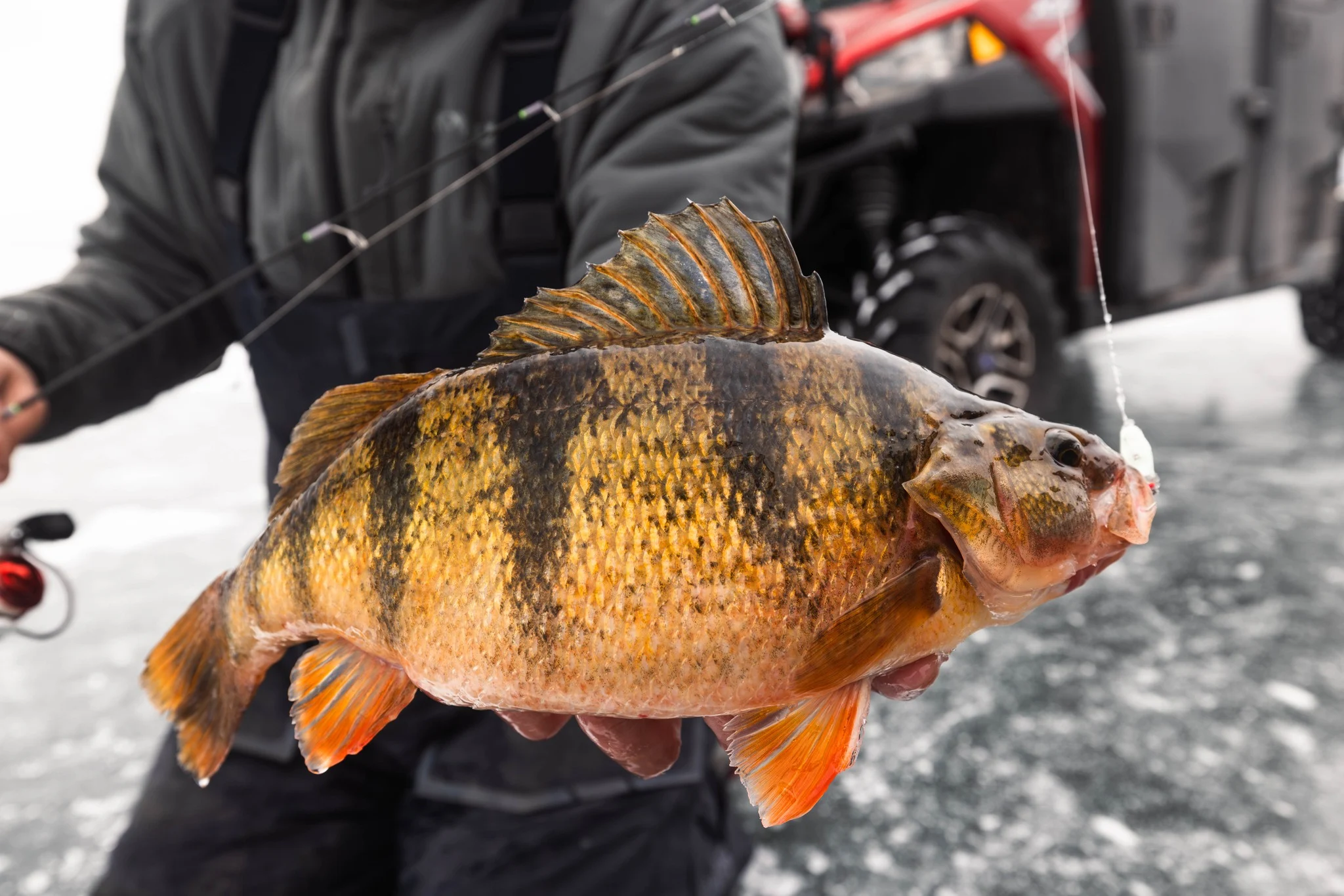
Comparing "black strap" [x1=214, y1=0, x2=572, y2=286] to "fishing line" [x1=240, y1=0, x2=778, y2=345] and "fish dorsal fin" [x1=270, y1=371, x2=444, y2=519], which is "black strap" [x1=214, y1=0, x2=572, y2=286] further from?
"fish dorsal fin" [x1=270, y1=371, x2=444, y2=519]

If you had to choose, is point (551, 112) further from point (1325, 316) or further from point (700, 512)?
point (1325, 316)

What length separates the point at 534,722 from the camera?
962mm

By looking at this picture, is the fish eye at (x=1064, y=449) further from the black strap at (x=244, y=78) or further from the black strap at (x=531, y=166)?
the black strap at (x=244, y=78)

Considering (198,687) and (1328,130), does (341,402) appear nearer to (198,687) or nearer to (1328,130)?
(198,687)

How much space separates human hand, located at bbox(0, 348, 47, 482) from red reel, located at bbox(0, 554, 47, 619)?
0.15m

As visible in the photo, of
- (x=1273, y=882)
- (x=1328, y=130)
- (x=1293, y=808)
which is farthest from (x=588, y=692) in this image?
(x=1328, y=130)

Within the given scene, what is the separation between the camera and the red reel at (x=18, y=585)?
1.29 metres

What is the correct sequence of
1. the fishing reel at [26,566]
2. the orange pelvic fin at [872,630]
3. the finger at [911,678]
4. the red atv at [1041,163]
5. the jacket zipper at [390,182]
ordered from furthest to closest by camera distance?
1. the red atv at [1041,163]
2. the jacket zipper at [390,182]
3. the fishing reel at [26,566]
4. the finger at [911,678]
5. the orange pelvic fin at [872,630]

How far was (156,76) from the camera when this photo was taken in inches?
69.2

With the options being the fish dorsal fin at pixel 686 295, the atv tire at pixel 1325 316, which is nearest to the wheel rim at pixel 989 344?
the fish dorsal fin at pixel 686 295

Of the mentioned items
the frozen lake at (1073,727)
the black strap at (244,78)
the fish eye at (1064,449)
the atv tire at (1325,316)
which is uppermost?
the black strap at (244,78)

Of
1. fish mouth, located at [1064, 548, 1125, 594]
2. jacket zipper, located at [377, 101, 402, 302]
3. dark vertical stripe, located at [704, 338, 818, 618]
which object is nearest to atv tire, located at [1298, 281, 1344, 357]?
jacket zipper, located at [377, 101, 402, 302]

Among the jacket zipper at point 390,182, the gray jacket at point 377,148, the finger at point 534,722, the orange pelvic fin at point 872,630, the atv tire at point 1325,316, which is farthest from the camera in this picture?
the atv tire at point 1325,316

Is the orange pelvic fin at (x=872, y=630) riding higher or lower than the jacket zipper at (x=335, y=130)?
lower
